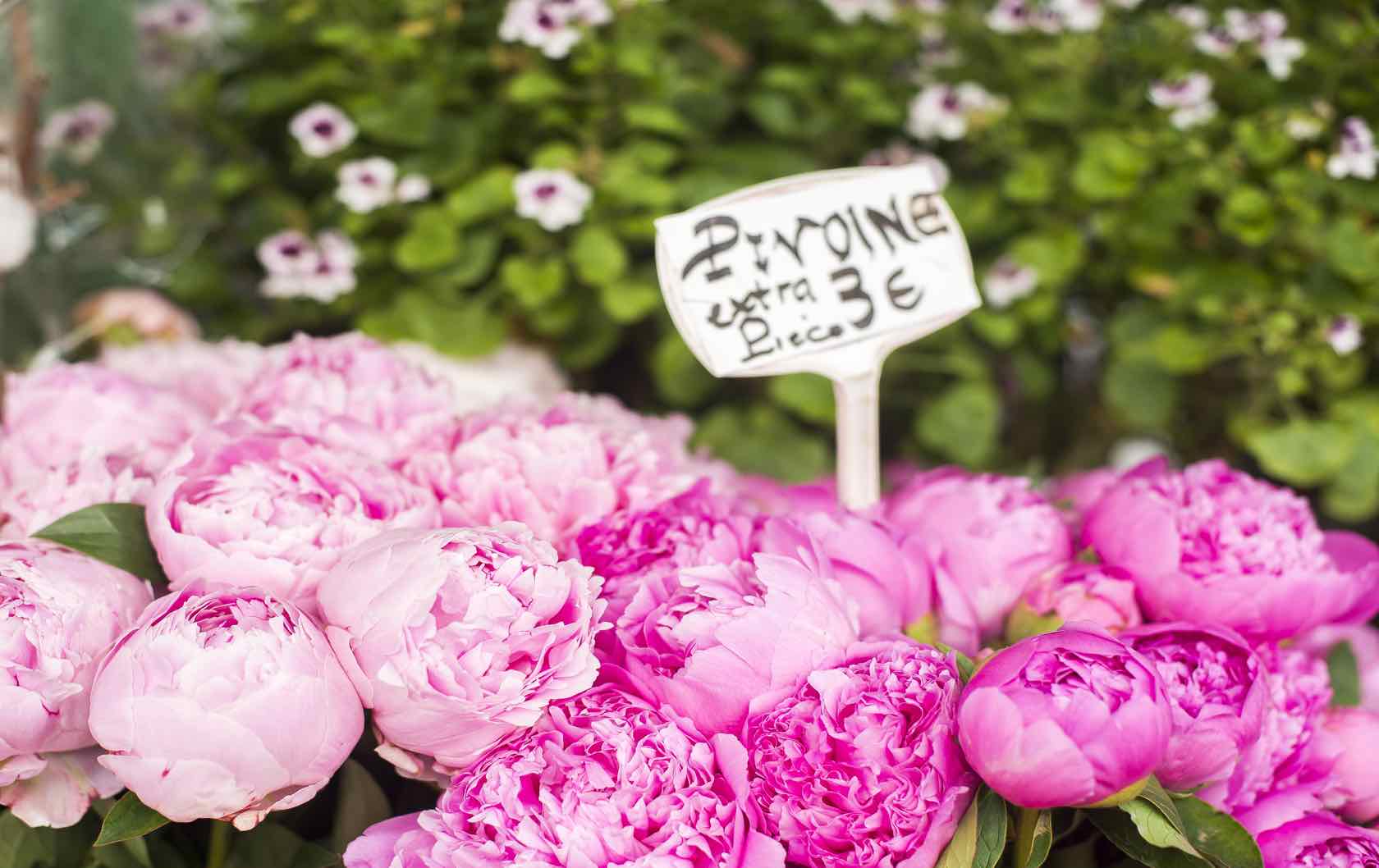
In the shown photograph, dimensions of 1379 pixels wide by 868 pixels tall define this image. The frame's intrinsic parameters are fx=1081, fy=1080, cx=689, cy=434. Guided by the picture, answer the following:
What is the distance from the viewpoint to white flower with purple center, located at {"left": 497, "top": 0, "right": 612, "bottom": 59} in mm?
939

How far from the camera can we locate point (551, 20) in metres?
0.95

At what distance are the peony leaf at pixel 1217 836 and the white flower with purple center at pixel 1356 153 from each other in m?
0.63

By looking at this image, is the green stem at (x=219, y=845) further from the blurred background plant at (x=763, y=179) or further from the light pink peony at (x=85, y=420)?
the blurred background plant at (x=763, y=179)

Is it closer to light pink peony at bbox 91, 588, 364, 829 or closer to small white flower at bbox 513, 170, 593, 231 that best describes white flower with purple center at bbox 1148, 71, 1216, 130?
small white flower at bbox 513, 170, 593, 231

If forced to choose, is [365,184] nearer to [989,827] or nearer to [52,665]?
[52,665]

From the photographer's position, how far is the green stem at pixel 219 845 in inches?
21.7

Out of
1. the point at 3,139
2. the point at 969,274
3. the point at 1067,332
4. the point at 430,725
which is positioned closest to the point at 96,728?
the point at 430,725

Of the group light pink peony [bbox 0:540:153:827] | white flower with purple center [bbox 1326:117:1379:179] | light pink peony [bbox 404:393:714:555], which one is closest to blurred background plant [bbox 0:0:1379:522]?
white flower with purple center [bbox 1326:117:1379:179]

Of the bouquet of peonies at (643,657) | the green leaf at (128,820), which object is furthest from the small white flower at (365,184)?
the green leaf at (128,820)

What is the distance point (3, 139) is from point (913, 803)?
41.3 inches

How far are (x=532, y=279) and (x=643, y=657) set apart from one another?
59cm

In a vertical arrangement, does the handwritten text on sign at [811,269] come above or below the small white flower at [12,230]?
above

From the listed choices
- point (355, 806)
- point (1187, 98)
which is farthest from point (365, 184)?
point (1187, 98)

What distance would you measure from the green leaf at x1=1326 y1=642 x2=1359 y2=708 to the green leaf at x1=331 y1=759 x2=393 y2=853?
571 millimetres
